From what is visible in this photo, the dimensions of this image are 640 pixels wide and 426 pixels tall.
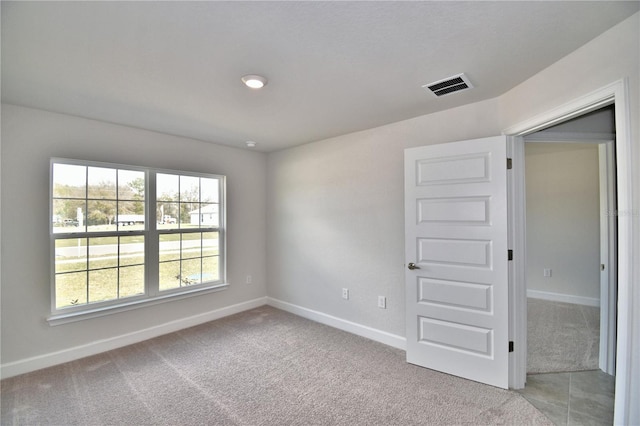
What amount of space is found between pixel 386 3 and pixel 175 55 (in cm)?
134

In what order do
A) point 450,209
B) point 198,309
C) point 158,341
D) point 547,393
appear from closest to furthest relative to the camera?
point 547,393, point 450,209, point 158,341, point 198,309

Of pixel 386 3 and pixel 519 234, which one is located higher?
pixel 386 3

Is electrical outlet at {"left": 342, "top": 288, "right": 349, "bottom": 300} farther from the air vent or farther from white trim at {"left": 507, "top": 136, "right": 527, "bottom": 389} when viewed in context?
the air vent

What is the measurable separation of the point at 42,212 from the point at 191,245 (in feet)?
5.04

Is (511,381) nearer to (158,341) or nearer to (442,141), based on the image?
(442,141)

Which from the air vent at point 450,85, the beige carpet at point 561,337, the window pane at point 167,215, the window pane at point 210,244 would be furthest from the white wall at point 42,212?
the beige carpet at point 561,337

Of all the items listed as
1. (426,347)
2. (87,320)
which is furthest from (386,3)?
(87,320)

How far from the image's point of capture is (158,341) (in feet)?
10.8

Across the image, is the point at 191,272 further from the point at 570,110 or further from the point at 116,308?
the point at 570,110

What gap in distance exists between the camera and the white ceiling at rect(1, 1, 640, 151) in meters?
1.44

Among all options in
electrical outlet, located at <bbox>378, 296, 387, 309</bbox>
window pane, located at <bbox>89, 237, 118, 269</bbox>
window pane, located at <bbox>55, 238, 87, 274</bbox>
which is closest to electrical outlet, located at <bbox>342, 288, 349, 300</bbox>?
electrical outlet, located at <bbox>378, 296, 387, 309</bbox>

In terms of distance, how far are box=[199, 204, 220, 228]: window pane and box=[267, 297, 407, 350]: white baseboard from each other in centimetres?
155

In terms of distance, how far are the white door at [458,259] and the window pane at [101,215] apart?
326 cm

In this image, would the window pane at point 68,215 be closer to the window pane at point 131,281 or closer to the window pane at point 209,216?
the window pane at point 131,281
